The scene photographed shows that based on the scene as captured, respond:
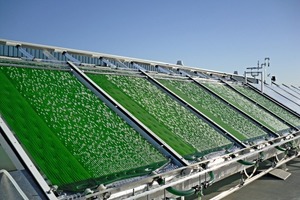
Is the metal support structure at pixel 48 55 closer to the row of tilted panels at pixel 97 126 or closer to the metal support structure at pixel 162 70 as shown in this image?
the row of tilted panels at pixel 97 126

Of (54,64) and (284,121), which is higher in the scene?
(54,64)

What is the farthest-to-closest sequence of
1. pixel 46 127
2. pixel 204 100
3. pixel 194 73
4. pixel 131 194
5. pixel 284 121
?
pixel 194 73
pixel 284 121
pixel 204 100
pixel 46 127
pixel 131 194

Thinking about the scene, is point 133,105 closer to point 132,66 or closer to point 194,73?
point 132,66

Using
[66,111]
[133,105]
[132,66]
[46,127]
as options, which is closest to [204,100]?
[132,66]

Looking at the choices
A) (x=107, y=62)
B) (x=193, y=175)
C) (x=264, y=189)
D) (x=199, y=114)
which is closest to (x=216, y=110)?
(x=199, y=114)

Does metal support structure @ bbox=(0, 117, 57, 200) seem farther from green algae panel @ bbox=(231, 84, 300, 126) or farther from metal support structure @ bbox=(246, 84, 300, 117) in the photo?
metal support structure @ bbox=(246, 84, 300, 117)

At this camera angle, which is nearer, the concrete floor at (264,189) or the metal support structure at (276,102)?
the concrete floor at (264,189)

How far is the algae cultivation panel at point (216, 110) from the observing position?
260 inches

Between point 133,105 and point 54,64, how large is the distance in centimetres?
142

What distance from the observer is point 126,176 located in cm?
326

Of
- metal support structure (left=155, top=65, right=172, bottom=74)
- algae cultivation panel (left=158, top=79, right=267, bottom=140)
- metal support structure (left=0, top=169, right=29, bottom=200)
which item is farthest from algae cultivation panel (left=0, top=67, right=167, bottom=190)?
metal support structure (left=155, top=65, right=172, bottom=74)

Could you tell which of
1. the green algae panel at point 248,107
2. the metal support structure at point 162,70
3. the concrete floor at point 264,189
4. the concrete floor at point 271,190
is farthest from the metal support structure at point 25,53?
the green algae panel at point 248,107

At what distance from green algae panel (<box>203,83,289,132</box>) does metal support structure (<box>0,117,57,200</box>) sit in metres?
6.42

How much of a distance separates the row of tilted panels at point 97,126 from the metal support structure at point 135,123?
0.08m
